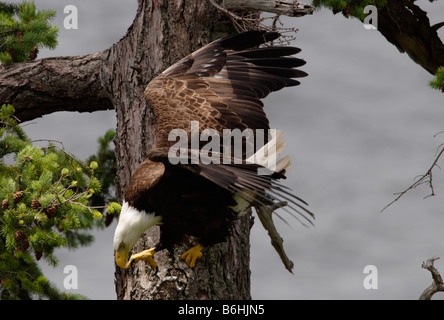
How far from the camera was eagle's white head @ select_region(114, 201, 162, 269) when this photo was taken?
4.35 meters

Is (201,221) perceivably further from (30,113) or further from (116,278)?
(30,113)

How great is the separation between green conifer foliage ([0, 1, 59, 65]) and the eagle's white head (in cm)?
264

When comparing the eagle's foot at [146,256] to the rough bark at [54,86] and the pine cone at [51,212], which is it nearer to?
the pine cone at [51,212]

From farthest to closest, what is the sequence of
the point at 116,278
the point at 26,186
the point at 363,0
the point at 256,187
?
the point at 363,0 < the point at 116,278 < the point at 26,186 < the point at 256,187

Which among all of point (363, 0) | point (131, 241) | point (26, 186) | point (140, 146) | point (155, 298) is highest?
point (363, 0)

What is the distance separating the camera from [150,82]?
205 inches

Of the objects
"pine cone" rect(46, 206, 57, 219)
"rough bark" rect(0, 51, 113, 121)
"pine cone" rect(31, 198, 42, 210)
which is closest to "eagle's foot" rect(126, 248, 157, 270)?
"pine cone" rect(46, 206, 57, 219)

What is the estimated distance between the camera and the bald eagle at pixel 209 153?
400 cm

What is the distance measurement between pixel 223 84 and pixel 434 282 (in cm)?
208

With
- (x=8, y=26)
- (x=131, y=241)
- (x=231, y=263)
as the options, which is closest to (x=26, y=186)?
(x=131, y=241)

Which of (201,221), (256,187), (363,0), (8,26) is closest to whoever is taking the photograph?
(256,187)

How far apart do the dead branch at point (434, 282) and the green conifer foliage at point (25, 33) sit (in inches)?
154

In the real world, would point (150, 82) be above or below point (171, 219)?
above

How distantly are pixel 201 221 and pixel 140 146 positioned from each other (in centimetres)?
121
